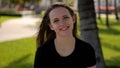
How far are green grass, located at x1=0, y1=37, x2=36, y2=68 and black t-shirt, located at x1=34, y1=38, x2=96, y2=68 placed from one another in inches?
282

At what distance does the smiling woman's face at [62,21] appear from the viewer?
3412 millimetres

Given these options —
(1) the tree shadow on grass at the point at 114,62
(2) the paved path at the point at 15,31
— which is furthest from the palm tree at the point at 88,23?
(2) the paved path at the point at 15,31

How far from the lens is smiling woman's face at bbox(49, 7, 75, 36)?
3.41 meters

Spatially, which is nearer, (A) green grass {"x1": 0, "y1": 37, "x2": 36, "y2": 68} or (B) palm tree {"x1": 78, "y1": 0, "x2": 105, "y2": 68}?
(B) palm tree {"x1": 78, "y1": 0, "x2": 105, "y2": 68}

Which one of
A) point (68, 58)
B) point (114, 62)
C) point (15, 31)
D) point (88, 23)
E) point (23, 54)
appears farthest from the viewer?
point (15, 31)

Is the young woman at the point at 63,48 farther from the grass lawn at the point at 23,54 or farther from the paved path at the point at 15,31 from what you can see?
the paved path at the point at 15,31

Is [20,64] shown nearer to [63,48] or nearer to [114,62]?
[114,62]

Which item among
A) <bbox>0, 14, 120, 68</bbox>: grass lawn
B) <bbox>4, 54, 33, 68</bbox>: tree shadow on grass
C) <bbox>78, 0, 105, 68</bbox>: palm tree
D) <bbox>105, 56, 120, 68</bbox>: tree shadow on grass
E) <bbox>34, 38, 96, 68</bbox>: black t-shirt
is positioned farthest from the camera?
<bbox>0, 14, 120, 68</bbox>: grass lawn

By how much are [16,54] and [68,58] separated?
9600mm

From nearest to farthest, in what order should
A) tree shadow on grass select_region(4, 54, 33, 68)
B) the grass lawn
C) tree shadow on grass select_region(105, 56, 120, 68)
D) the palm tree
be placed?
the palm tree → tree shadow on grass select_region(105, 56, 120, 68) → tree shadow on grass select_region(4, 54, 33, 68) → the grass lawn

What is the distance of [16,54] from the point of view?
1285cm

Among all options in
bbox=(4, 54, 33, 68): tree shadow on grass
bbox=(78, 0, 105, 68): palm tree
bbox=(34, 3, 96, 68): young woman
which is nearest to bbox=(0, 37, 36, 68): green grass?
bbox=(4, 54, 33, 68): tree shadow on grass

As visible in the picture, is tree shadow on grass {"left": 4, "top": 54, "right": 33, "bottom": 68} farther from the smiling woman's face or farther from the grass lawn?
the smiling woman's face

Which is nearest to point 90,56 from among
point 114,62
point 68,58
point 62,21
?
point 68,58
